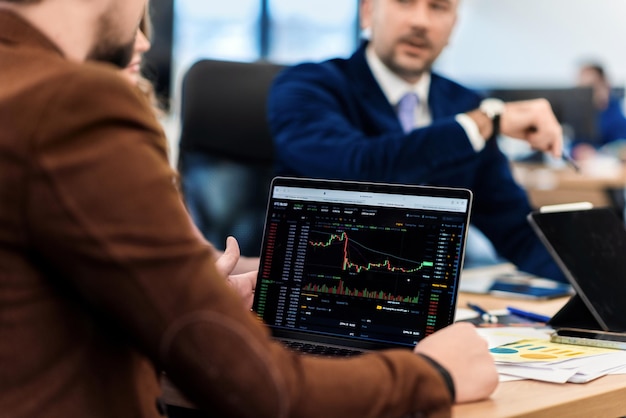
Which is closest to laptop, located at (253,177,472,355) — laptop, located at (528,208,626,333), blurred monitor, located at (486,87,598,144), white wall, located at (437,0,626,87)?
laptop, located at (528,208,626,333)

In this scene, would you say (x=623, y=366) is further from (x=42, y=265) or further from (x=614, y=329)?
A: (x=42, y=265)

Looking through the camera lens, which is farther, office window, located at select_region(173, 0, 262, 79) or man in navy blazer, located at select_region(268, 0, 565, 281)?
office window, located at select_region(173, 0, 262, 79)

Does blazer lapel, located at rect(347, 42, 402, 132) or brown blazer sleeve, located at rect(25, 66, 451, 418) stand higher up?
brown blazer sleeve, located at rect(25, 66, 451, 418)

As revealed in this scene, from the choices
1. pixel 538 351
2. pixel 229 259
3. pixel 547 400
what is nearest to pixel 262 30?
pixel 229 259

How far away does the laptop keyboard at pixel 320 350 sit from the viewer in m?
1.07

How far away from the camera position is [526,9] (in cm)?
854

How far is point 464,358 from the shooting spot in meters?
0.88

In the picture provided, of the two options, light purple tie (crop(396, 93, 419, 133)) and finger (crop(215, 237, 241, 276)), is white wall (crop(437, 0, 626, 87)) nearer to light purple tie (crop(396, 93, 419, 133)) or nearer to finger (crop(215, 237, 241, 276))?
light purple tie (crop(396, 93, 419, 133))

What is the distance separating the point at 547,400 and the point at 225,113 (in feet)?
4.19

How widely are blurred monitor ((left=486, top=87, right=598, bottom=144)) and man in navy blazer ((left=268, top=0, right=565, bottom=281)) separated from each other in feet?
8.53

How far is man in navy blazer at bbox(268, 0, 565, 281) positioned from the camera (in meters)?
1.81

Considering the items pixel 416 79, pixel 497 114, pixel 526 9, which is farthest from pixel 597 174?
pixel 526 9

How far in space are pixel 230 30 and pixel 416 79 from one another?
4.99 meters

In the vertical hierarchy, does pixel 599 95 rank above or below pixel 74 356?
below
